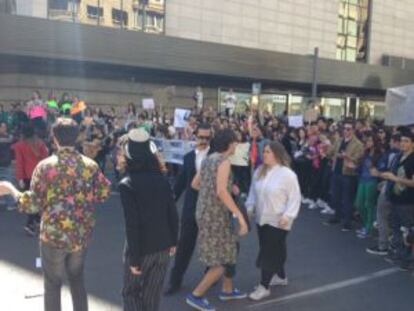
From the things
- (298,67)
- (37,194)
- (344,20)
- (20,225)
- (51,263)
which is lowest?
(20,225)

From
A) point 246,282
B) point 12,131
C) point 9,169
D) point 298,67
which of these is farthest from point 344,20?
point 246,282

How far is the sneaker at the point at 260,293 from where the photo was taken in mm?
5669

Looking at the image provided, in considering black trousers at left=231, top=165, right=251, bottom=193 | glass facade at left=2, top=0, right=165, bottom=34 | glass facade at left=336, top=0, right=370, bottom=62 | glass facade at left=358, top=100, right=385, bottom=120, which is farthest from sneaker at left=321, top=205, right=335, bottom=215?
glass facade at left=336, top=0, right=370, bottom=62

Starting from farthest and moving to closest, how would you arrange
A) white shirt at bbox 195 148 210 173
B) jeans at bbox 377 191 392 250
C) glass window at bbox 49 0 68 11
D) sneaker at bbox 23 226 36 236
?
glass window at bbox 49 0 68 11, sneaker at bbox 23 226 36 236, jeans at bbox 377 191 392 250, white shirt at bbox 195 148 210 173

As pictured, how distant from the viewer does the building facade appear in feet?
68.3

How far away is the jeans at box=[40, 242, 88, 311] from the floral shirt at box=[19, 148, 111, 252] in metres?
0.08

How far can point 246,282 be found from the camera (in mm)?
6266

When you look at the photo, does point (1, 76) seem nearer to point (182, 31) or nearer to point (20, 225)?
point (182, 31)

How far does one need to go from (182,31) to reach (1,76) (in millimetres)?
10535

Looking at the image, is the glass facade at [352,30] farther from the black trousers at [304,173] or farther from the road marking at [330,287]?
the road marking at [330,287]

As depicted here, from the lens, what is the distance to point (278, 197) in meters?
5.58

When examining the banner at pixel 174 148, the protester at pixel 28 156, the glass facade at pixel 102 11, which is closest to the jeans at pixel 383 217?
the protester at pixel 28 156

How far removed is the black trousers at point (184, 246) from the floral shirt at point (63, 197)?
5.63 feet

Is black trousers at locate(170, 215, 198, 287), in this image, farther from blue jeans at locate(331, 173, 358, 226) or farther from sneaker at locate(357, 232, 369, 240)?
blue jeans at locate(331, 173, 358, 226)
